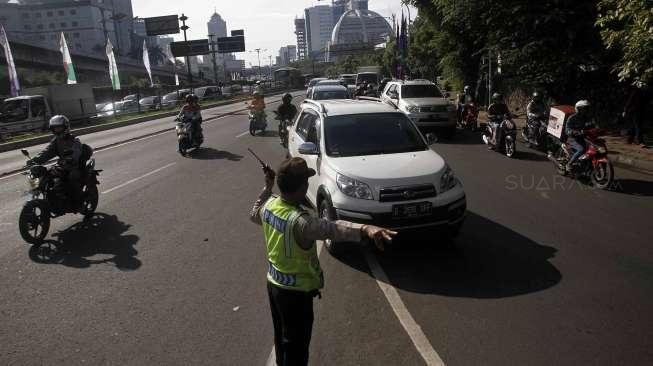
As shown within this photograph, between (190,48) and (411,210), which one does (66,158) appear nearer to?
(411,210)

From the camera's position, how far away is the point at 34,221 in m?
7.37

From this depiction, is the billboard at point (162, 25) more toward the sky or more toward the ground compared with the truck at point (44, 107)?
more toward the sky

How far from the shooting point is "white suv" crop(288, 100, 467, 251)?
229 inches

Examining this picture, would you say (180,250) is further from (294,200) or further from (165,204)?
(294,200)

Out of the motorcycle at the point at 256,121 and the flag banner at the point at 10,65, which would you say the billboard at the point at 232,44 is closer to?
the flag banner at the point at 10,65

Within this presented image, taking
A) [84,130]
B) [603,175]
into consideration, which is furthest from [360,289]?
[84,130]

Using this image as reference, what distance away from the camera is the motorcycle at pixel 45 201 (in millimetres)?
7285

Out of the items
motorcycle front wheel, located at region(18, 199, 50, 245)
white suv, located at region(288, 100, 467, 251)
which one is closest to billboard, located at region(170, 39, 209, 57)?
motorcycle front wheel, located at region(18, 199, 50, 245)

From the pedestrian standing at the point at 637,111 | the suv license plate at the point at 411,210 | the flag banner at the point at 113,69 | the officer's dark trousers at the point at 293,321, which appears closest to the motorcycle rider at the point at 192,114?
the suv license plate at the point at 411,210

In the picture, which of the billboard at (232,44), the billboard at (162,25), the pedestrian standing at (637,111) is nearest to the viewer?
the pedestrian standing at (637,111)

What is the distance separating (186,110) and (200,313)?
1155cm

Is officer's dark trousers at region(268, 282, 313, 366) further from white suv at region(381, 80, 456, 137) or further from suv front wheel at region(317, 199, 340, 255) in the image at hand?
white suv at region(381, 80, 456, 137)

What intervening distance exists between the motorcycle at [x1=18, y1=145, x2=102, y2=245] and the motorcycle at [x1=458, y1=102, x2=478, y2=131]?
1390 centimetres

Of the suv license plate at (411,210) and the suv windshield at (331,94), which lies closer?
the suv license plate at (411,210)
